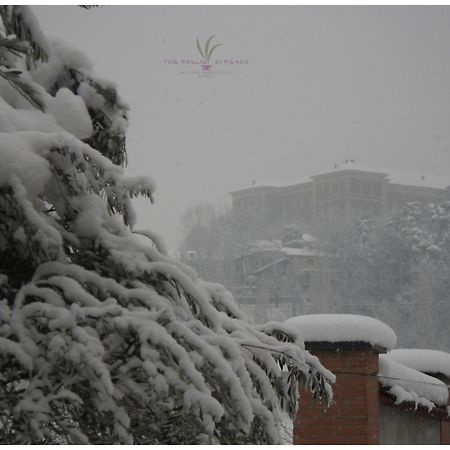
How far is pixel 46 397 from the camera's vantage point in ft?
6.11

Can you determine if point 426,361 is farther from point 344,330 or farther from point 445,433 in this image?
point 344,330

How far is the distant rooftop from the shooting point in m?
63.8

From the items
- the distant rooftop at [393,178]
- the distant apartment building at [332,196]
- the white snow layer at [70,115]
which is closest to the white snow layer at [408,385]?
the white snow layer at [70,115]


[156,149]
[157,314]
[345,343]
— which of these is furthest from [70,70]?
[156,149]

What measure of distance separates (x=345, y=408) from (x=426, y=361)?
1400 mm

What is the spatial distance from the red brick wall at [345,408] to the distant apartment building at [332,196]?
55.4 meters

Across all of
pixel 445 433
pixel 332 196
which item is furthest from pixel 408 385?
pixel 332 196

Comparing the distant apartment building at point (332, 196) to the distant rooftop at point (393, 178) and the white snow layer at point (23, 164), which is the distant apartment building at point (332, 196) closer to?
the distant rooftop at point (393, 178)

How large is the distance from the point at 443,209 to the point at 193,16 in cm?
5682

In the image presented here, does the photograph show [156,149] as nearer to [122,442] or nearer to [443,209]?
[443,209]

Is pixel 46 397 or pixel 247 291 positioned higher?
pixel 46 397

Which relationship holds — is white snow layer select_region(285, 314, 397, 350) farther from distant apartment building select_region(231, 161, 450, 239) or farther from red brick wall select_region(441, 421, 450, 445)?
distant apartment building select_region(231, 161, 450, 239)

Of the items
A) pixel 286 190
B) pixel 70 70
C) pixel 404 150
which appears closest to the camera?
pixel 70 70

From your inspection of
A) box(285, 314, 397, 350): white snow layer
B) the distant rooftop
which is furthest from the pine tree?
the distant rooftop
